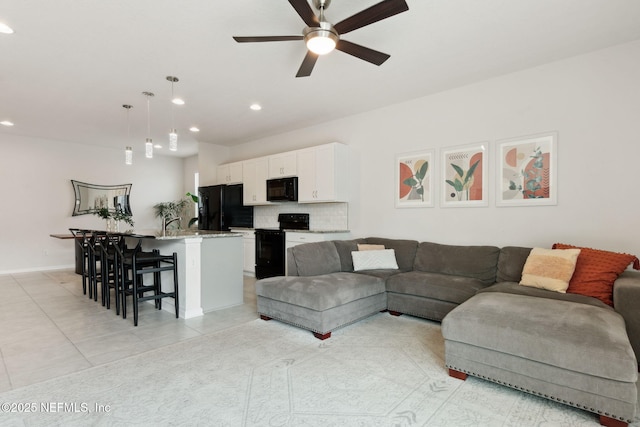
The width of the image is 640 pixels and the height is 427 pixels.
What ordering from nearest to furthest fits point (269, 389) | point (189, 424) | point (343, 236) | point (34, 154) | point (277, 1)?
point (189, 424) < point (269, 389) < point (277, 1) < point (343, 236) < point (34, 154)

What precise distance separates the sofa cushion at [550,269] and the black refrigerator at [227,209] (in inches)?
198

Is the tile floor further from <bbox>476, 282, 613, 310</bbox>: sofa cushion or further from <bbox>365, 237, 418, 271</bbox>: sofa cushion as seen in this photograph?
<bbox>476, 282, 613, 310</bbox>: sofa cushion

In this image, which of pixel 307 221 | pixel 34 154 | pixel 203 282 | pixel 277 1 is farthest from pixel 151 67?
pixel 34 154

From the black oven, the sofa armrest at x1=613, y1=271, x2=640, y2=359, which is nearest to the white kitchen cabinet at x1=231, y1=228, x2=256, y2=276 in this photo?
the black oven

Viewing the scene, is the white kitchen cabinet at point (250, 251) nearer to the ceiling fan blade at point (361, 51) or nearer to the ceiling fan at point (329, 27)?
the ceiling fan at point (329, 27)

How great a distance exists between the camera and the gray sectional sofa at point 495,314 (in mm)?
1805

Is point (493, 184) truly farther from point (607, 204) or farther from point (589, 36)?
point (589, 36)

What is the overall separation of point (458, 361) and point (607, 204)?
7.35 ft

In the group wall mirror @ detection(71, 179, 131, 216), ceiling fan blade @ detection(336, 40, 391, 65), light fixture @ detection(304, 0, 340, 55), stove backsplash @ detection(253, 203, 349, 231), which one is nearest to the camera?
light fixture @ detection(304, 0, 340, 55)

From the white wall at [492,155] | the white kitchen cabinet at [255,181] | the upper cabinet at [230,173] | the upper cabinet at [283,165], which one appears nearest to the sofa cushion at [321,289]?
the white wall at [492,155]

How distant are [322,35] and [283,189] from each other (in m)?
3.53

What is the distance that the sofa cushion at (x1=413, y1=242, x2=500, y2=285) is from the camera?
11.6 ft

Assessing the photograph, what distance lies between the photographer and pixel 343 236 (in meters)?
5.11

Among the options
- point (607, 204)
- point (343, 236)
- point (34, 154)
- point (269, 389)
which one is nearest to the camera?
point (269, 389)
